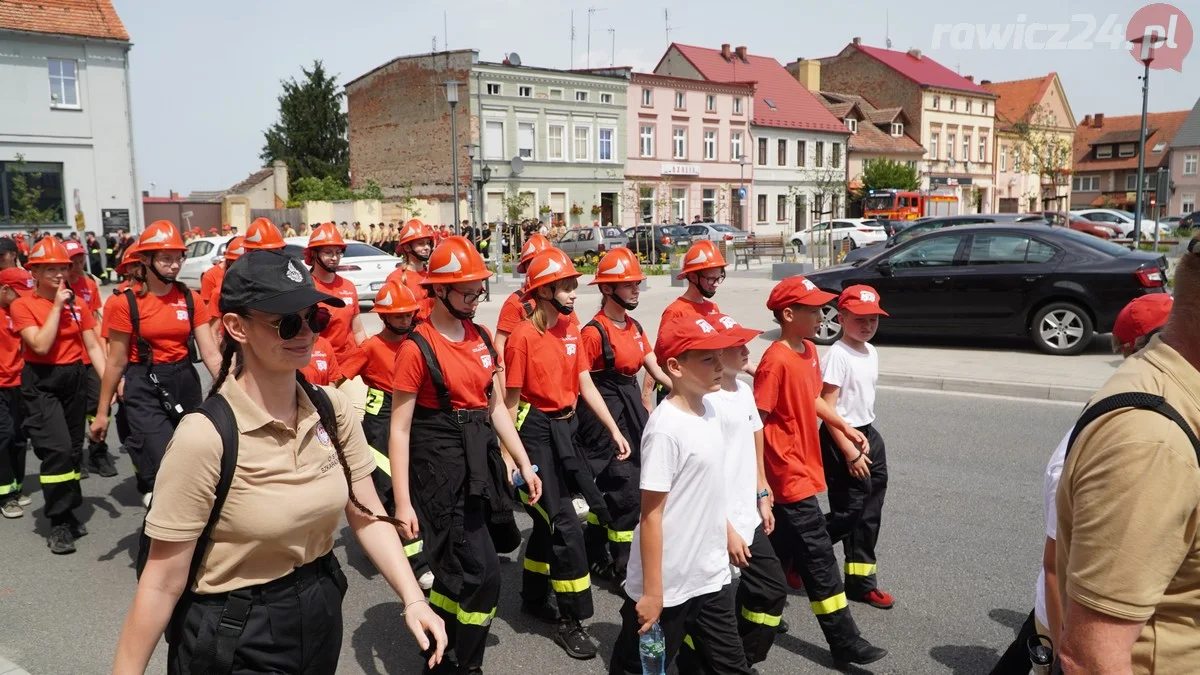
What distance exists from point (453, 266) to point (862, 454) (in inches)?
88.3

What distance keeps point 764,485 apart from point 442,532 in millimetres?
1429

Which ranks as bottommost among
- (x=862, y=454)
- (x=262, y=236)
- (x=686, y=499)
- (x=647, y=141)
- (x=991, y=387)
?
(x=991, y=387)

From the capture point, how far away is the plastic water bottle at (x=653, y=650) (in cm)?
335

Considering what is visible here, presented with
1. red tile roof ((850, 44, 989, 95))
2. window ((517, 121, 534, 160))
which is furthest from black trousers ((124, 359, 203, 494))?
red tile roof ((850, 44, 989, 95))

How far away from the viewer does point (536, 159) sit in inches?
1850

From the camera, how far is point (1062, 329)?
12141mm

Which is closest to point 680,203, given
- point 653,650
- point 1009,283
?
point 1009,283

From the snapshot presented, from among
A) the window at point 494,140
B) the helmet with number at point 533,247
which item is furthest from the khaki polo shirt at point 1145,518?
the window at point 494,140

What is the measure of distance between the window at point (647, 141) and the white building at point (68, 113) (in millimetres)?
25603

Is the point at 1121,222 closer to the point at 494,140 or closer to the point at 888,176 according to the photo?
the point at 888,176

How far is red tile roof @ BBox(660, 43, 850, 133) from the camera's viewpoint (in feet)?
185

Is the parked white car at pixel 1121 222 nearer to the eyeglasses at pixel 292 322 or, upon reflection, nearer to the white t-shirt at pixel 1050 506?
the white t-shirt at pixel 1050 506

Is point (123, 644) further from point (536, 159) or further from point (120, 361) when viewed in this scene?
point (536, 159)

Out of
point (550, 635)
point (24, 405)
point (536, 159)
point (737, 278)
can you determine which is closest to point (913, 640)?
point (550, 635)
